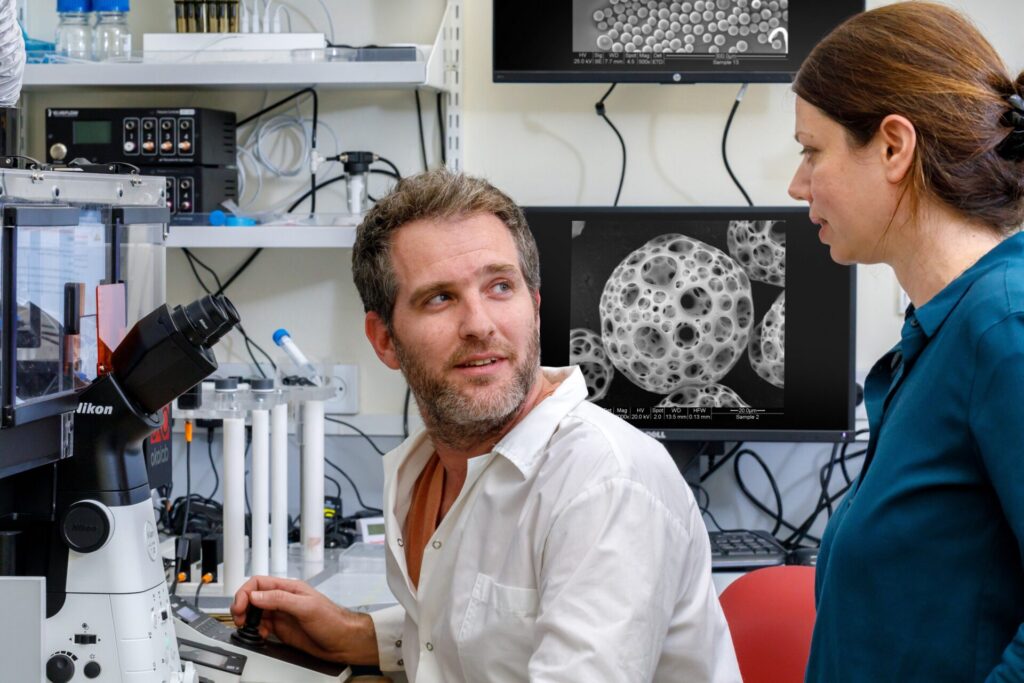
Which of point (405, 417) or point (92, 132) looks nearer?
point (92, 132)

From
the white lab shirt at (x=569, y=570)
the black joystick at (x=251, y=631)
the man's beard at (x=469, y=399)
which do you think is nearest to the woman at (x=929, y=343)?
the white lab shirt at (x=569, y=570)

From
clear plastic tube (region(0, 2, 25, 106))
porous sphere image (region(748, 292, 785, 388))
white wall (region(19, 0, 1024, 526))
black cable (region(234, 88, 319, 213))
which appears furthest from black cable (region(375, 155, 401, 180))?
clear plastic tube (region(0, 2, 25, 106))

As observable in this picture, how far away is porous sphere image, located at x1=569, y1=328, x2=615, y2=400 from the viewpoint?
Result: 2.37 meters

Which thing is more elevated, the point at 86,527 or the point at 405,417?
the point at 86,527

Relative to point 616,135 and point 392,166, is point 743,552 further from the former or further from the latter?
point 392,166

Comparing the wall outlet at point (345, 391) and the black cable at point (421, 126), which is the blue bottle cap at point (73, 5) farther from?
the wall outlet at point (345, 391)

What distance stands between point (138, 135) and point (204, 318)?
1.27 metres

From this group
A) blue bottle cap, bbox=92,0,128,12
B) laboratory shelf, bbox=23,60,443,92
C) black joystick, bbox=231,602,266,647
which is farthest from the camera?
blue bottle cap, bbox=92,0,128,12

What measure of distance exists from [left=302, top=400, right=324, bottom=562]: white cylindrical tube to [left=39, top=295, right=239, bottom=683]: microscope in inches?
33.4

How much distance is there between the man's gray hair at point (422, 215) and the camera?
1.49 m

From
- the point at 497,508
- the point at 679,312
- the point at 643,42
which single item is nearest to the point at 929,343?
the point at 497,508

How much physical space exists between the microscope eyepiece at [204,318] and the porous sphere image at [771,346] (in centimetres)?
130

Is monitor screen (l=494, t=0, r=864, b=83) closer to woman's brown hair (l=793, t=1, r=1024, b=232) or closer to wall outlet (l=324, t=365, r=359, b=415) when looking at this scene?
wall outlet (l=324, t=365, r=359, b=415)

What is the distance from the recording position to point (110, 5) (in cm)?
241
